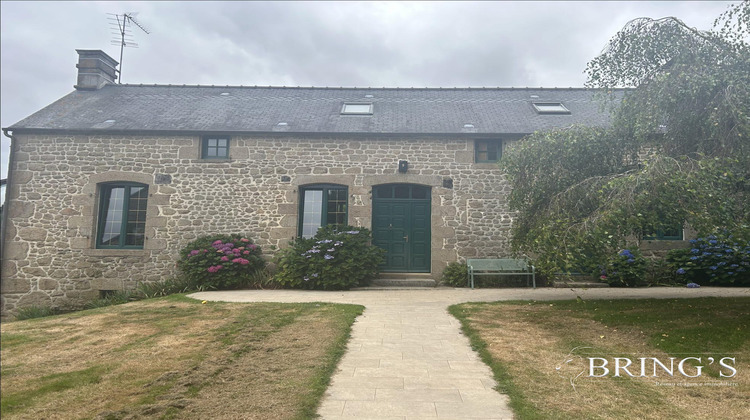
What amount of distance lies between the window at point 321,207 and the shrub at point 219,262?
131cm

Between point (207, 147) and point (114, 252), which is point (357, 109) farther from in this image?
point (114, 252)

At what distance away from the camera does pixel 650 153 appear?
6398 mm

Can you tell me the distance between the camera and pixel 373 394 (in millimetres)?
3355

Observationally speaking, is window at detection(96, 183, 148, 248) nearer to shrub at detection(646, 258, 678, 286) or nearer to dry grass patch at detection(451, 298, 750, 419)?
dry grass patch at detection(451, 298, 750, 419)

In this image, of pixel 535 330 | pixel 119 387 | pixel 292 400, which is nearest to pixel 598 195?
pixel 535 330

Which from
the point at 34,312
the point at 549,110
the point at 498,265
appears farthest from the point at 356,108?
the point at 34,312

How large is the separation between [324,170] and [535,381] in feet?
24.1

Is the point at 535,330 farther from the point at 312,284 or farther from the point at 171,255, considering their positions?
the point at 171,255

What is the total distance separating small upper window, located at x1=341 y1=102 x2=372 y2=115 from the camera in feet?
37.2

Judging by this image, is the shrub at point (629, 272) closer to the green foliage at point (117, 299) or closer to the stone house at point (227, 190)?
the stone house at point (227, 190)

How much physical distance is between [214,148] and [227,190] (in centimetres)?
108

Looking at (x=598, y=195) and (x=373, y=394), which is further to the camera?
(x=598, y=195)

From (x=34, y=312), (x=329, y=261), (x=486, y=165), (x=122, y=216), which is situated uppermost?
(x=486, y=165)

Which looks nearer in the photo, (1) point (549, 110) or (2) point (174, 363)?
(2) point (174, 363)
